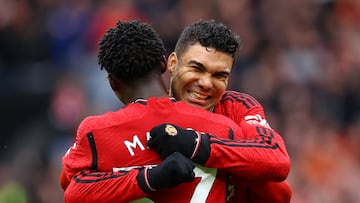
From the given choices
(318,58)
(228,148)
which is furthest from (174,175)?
(318,58)

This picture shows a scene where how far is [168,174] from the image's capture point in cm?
349

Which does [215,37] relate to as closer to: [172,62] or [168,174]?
[172,62]

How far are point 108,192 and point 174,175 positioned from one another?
27cm

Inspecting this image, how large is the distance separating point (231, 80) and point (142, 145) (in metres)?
5.03

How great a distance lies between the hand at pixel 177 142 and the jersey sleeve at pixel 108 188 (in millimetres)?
134

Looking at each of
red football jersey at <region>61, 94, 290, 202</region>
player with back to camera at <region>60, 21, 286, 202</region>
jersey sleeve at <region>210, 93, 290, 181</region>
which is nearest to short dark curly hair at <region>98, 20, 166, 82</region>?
player with back to camera at <region>60, 21, 286, 202</region>

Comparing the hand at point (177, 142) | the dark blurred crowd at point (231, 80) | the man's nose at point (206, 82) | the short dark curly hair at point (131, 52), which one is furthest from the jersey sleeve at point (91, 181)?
the dark blurred crowd at point (231, 80)

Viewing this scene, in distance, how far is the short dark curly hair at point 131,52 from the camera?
3.71m

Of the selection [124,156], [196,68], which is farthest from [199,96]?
[124,156]

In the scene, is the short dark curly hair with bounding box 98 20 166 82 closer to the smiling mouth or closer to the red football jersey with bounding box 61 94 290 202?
the red football jersey with bounding box 61 94 290 202

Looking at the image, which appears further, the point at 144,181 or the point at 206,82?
the point at 206,82

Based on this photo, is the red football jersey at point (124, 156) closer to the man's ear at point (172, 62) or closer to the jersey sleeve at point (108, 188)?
the jersey sleeve at point (108, 188)

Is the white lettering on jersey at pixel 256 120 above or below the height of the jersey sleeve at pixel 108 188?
above

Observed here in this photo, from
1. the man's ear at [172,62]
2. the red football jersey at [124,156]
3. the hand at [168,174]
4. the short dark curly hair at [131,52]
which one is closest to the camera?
the hand at [168,174]
